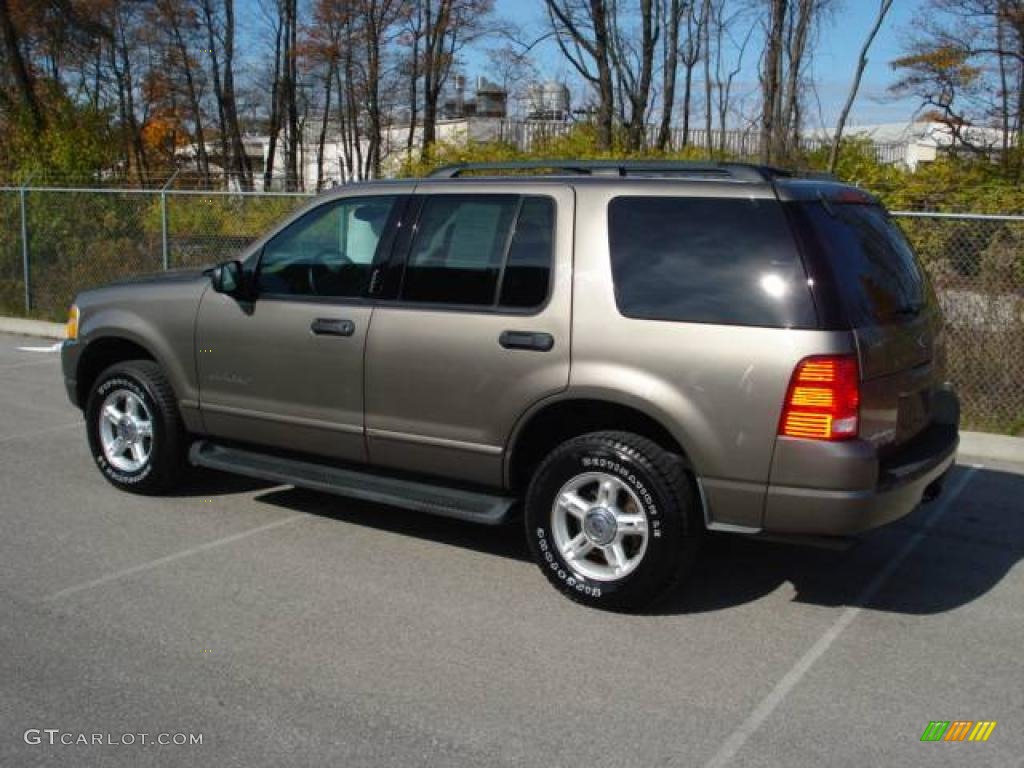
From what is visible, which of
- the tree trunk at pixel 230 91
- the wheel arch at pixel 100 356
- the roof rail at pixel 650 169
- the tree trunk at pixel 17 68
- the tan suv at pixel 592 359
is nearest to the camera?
the tan suv at pixel 592 359

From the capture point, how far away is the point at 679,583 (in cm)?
473

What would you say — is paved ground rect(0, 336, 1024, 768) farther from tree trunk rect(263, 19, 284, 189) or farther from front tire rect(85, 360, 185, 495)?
tree trunk rect(263, 19, 284, 189)

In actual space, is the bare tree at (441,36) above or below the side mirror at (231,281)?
above

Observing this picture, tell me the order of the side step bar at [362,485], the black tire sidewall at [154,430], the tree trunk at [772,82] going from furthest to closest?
the tree trunk at [772,82] → the black tire sidewall at [154,430] → the side step bar at [362,485]

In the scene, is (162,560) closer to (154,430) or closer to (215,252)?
(154,430)

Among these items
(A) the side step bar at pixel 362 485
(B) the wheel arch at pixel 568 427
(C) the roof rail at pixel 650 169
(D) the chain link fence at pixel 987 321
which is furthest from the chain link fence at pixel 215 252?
(A) the side step bar at pixel 362 485

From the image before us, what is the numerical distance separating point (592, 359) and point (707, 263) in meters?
0.65

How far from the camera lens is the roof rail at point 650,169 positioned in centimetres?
475

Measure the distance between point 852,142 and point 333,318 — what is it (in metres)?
16.9

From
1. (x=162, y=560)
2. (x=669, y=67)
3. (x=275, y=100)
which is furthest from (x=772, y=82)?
(x=275, y=100)

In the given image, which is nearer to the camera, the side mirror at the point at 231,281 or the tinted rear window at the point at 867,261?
the tinted rear window at the point at 867,261

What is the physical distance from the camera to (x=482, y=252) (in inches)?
206

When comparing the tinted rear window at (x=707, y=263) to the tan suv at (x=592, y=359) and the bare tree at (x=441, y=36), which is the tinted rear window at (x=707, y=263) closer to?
the tan suv at (x=592, y=359)

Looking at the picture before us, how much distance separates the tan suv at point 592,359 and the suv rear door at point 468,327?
0.04 ft
